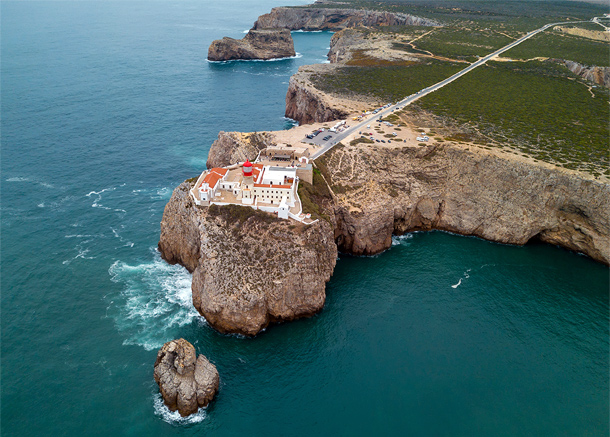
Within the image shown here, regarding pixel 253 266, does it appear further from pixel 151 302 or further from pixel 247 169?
pixel 247 169

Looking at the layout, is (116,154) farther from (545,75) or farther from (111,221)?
(545,75)

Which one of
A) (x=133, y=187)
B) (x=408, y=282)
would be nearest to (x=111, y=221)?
(x=133, y=187)

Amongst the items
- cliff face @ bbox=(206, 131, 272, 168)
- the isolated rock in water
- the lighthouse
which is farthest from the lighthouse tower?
the isolated rock in water

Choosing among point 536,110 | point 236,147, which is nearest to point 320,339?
point 236,147

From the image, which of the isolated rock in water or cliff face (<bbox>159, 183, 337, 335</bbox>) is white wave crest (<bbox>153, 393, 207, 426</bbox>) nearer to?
the isolated rock in water

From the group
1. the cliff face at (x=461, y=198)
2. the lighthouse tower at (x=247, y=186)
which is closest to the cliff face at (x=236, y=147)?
the lighthouse tower at (x=247, y=186)

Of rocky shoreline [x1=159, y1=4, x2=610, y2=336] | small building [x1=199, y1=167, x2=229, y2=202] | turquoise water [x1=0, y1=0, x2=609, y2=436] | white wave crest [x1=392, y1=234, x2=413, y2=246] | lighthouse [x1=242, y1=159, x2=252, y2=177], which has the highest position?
lighthouse [x1=242, y1=159, x2=252, y2=177]

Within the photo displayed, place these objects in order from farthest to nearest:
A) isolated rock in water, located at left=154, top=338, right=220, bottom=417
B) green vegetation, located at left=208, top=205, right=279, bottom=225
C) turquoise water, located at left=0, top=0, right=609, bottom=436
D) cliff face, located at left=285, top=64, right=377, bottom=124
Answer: cliff face, located at left=285, top=64, right=377, bottom=124
green vegetation, located at left=208, top=205, right=279, bottom=225
turquoise water, located at left=0, top=0, right=609, bottom=436
isolated rock in water, located at left=154, top=338, right=220, bottom=417

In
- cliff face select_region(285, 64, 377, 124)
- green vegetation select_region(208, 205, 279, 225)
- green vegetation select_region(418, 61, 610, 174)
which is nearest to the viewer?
green vegetation select_region(208, 205, 279, 225)
